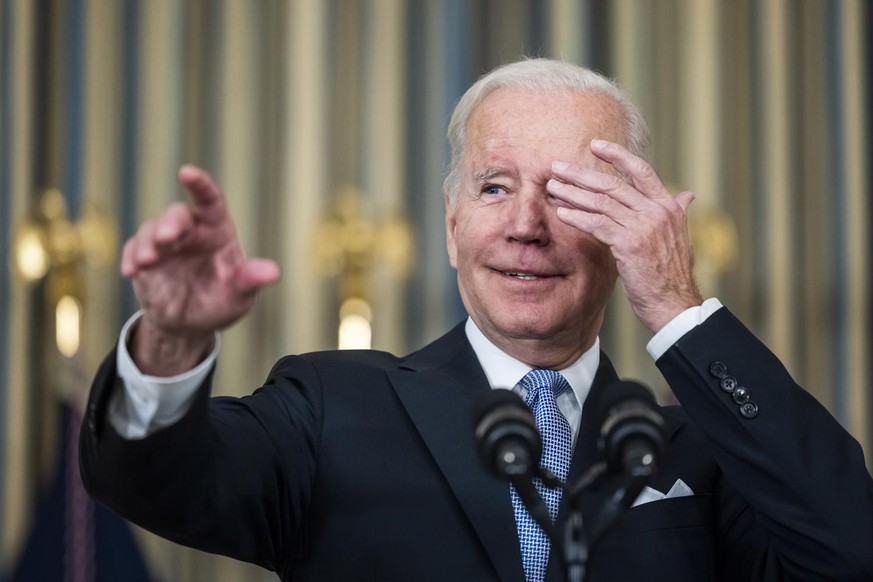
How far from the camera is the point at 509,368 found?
2209mm

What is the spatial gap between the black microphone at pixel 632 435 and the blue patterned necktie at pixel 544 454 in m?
0.39

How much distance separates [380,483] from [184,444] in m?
0.42

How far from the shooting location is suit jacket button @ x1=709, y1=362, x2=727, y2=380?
1.90 m

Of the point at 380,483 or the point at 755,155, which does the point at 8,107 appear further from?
the point at 380,483

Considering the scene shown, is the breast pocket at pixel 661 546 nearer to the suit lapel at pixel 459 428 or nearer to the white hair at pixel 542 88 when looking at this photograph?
the suit lapel at pixel 459 428

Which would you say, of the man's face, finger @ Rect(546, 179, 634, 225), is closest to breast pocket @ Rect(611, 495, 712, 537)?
the man's face

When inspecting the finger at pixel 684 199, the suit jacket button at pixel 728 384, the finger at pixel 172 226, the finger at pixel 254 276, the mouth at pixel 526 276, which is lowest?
the suit jacket button at pixel 728 384

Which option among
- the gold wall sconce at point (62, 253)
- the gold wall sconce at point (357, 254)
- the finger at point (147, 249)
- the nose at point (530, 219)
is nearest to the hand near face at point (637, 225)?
the nose at point (530, 219)

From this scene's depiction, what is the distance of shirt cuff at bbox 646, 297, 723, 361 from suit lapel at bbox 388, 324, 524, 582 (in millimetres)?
287

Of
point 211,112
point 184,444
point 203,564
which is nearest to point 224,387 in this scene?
point 203,564

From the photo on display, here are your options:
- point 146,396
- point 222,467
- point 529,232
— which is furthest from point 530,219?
point 146,396

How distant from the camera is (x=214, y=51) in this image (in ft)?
17.8

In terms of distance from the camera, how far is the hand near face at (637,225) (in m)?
1.99

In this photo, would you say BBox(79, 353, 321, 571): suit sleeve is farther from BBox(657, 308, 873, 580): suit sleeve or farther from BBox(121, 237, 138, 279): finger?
BBox(657, 308, 873, 580): suit sleeve
